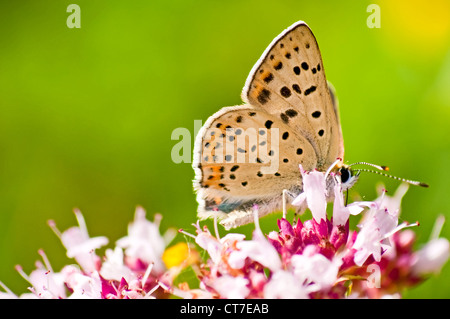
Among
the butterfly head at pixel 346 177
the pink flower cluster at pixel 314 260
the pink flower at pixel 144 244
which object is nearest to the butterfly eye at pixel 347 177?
the butterfly head at pixel 346 177

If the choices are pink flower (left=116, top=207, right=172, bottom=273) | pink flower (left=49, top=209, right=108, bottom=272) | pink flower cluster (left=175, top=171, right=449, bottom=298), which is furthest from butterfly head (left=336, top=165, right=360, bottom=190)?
pink flower (left=49, top=209, right=108, bottom=272)

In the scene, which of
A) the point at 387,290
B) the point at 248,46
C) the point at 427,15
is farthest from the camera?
the point at 248,46

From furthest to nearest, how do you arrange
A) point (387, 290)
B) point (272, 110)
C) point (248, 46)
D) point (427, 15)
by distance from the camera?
point (248, 46)
point (427, 15)
point (272, 110)
point (387, 290)

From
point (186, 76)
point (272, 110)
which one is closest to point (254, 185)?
point (272, 110)

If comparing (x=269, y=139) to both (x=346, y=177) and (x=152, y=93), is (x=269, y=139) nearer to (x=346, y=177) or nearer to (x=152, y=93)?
(x=346, y=177)

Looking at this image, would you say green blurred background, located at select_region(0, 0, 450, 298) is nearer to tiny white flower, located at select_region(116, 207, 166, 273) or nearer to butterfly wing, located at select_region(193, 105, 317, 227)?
tiny white flower, located at select_region(116, 207, 166, 273)

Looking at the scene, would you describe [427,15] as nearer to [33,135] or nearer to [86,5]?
[86,5]

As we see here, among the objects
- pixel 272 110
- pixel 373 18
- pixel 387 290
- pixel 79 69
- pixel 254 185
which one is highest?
pixel 373 18

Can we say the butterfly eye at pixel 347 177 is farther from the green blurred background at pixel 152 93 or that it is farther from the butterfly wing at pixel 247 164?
the green blurred background at pixel 152 93
